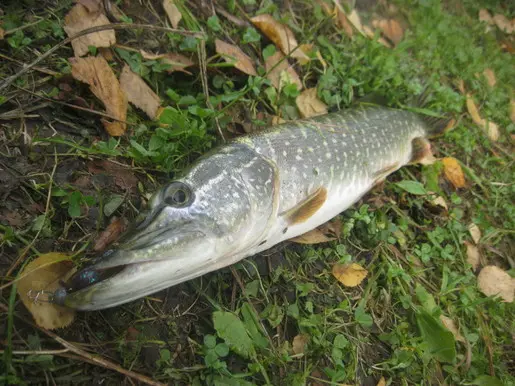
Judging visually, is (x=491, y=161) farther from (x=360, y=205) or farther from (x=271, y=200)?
(x=271, y=200)

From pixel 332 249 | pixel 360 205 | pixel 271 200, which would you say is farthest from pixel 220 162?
pixel 360 205

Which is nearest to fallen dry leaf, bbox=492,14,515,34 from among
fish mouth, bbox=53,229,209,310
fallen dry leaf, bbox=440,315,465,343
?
fallen dry leaf, bbox=440,315,465,343

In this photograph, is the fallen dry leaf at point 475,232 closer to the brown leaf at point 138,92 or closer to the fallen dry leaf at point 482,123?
the fallen dry leaf at point 482,123

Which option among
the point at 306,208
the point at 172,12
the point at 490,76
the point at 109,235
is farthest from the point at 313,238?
the point at 490,76

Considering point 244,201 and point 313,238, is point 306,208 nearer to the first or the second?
point 313,238

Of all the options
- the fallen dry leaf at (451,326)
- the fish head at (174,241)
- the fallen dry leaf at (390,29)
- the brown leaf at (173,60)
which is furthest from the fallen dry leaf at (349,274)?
the fallen dry leaf at (390,29)

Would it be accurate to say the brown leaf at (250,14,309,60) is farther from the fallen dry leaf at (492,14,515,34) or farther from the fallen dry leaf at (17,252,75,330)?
the fallen dry leaf at (492,14,515,34)

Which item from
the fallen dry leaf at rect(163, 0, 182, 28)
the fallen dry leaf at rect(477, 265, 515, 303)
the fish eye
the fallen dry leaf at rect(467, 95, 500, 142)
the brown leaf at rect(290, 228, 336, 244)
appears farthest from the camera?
the fallen dry leaf at rect(467, 95, 500, 142)
